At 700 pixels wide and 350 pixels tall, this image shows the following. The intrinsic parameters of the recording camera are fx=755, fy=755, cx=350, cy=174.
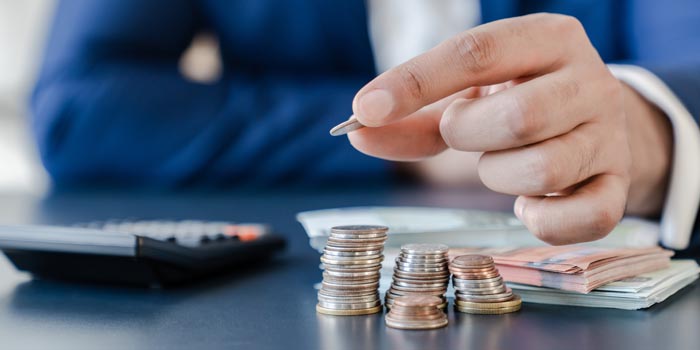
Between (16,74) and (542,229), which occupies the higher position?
(16,74)

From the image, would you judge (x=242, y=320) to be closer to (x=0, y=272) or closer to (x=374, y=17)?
(x=0, y=272)

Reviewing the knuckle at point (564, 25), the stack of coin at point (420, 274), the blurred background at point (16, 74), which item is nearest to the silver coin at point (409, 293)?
the stack of coin at point (420, 274)

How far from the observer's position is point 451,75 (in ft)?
1.61

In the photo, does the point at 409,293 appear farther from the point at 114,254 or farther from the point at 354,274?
the point at 114,254

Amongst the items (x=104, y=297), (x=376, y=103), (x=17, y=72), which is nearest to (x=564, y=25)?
(x=376, y=103)

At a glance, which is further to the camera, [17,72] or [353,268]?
[17,72]

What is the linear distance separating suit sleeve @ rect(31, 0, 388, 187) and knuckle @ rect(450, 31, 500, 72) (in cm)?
92

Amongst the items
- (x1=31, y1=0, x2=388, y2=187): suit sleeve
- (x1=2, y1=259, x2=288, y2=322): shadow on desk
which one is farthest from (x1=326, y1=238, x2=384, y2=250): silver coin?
(x1=31, y1=0, x2=388, y2=187): suit sleeve

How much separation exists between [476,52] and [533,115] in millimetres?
56

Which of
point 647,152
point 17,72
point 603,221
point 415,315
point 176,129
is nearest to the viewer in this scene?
point 415,315

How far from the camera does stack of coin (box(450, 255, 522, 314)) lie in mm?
418

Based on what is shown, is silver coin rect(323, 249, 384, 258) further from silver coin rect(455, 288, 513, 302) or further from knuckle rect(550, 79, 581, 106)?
knuckle rect(550, 79, 581, 106)

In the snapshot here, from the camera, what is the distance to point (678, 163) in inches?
26.4

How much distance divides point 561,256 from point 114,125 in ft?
3.69
